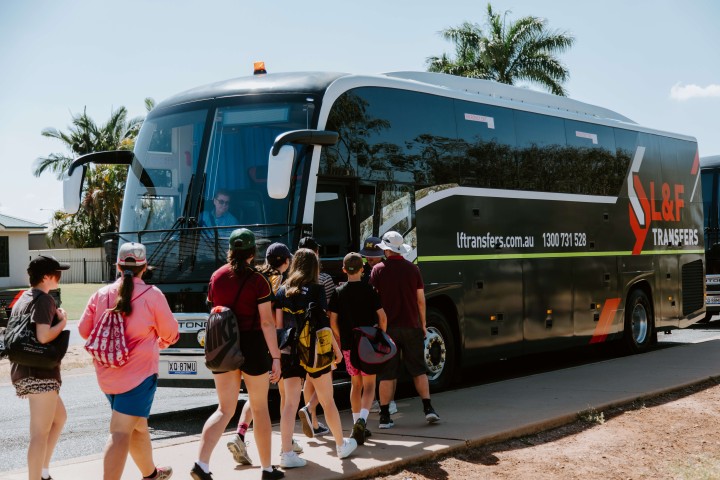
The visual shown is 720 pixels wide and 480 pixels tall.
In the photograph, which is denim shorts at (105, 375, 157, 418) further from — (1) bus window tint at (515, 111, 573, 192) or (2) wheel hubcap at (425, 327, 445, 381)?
(1) bus window tint at (515, 111, 573, 192)

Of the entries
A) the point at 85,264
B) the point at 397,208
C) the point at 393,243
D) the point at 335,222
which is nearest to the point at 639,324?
the point at 397,208

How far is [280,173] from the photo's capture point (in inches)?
354

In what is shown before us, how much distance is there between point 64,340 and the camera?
670cm

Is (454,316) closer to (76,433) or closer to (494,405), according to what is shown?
(494,405)

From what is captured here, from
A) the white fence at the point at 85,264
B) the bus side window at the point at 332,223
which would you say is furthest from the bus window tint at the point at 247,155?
the white fence at the point at 85,264

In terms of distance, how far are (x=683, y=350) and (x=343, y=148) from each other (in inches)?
351

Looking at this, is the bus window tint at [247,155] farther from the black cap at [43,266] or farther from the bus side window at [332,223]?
the black cap at [43,266]

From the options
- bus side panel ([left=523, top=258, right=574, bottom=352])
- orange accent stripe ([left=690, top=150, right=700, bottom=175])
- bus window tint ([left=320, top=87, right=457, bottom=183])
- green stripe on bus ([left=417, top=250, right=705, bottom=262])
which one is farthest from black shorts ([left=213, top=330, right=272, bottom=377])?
orange accent stripe ([left=690, top=150, right=700, bottom=175])

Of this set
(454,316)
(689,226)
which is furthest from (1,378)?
(689,226)

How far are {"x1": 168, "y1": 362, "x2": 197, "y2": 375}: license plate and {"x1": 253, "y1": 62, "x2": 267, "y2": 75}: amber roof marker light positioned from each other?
12.4 feet

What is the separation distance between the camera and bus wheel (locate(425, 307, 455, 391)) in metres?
11.9

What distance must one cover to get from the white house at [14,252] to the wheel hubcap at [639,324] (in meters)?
35.5

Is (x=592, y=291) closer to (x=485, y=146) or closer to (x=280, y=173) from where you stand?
(x=485, y=146)

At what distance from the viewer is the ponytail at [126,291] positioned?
6.14 metres
